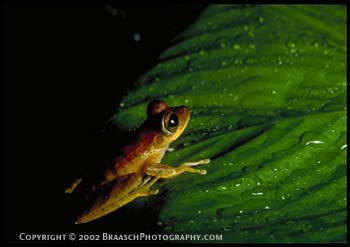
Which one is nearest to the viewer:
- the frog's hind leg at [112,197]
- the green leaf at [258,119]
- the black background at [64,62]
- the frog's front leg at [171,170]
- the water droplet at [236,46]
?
the green leaf at [258,119]

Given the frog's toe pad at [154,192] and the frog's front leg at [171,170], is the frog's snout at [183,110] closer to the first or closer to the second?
the frog's front leg at [171,170]

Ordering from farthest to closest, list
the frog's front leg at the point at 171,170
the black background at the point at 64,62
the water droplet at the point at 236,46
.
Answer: the black background at the point at 64,62
the water droplet at the point at 236,46
the frog's front leg at the point at 171,170

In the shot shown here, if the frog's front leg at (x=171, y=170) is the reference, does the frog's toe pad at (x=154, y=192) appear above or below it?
below

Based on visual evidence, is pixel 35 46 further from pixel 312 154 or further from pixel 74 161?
pixel 312 154

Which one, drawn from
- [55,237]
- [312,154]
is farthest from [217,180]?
[55,237]

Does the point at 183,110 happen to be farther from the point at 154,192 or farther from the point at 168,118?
the point at 154,192

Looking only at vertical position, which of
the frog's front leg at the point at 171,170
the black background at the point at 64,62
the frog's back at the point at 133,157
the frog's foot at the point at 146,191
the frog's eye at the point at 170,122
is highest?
the black background at the point at 64,62

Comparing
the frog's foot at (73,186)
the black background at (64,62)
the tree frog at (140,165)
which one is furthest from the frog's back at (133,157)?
the black background at (64,62)

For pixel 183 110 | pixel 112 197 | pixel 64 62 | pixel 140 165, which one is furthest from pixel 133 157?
pixel 64 62

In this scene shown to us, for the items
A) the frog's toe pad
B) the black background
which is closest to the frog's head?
the frog's toe pad
